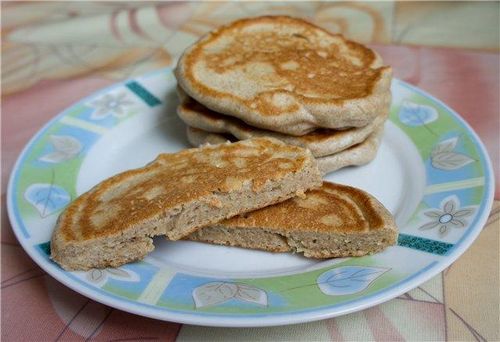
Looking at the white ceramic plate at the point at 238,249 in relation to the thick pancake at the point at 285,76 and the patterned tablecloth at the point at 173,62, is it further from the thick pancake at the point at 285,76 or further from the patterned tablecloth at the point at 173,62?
the thick pancake at the point at 285,76

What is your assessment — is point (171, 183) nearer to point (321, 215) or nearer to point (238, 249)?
point (238, 249)

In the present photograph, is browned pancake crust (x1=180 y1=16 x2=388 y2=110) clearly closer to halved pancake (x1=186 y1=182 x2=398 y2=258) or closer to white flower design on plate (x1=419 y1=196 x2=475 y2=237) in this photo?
halved pancake (x1=186 y1=182 x2=398 y2=258)

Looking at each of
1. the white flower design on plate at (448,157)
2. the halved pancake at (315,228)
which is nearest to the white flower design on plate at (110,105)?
the halved pancake at (315,228)

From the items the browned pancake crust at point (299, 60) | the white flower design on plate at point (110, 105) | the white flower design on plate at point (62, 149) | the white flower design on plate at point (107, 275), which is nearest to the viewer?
the white flower design on plate at point (107, 275)

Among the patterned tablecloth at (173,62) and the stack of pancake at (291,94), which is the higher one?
the stack of pancake at (291,94)

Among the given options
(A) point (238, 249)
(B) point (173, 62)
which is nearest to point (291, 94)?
(A) point (238, 249)

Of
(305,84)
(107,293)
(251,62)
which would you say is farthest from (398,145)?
(107,293)
